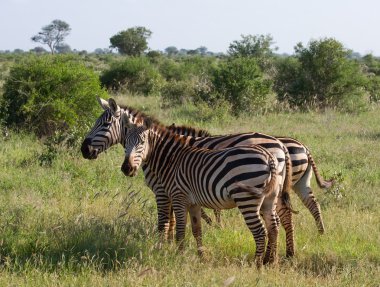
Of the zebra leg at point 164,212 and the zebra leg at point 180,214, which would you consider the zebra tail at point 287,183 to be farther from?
the zebra leg at point 164,212

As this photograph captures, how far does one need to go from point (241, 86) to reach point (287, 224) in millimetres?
10779

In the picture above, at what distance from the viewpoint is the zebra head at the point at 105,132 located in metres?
6.56

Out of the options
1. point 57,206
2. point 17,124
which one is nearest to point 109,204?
point 57,206

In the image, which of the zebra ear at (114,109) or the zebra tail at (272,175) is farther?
the zebra ear at (114,109)

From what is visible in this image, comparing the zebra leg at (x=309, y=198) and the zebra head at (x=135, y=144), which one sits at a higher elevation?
the zebra head at (x=135, y=144)

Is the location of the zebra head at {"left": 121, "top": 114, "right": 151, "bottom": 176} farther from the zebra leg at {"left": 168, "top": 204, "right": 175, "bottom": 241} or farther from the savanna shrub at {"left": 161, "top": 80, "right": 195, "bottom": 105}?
the savanna shrub at {"left": 161, "top": 80, "right": 195, "bottom": 105}

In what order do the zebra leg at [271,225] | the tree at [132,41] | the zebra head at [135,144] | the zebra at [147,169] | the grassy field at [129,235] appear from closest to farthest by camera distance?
the grassy field at [129,235]
the zebra leg at [271,225]
the zebra head at [135,144]
the zebra at [147,169]
the tree at [132,41]

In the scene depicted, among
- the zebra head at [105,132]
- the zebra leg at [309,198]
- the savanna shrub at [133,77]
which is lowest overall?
the zebra leg at [309,198]

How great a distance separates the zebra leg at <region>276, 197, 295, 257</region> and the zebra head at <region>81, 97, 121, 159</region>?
2.07 metres

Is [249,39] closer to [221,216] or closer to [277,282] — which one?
[221,216]

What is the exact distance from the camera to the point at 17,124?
12203mm

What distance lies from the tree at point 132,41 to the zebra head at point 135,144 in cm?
4541

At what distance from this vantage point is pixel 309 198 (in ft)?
22.5

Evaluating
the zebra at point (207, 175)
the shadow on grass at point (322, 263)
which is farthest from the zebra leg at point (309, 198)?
the zebra at point (207, 175)
